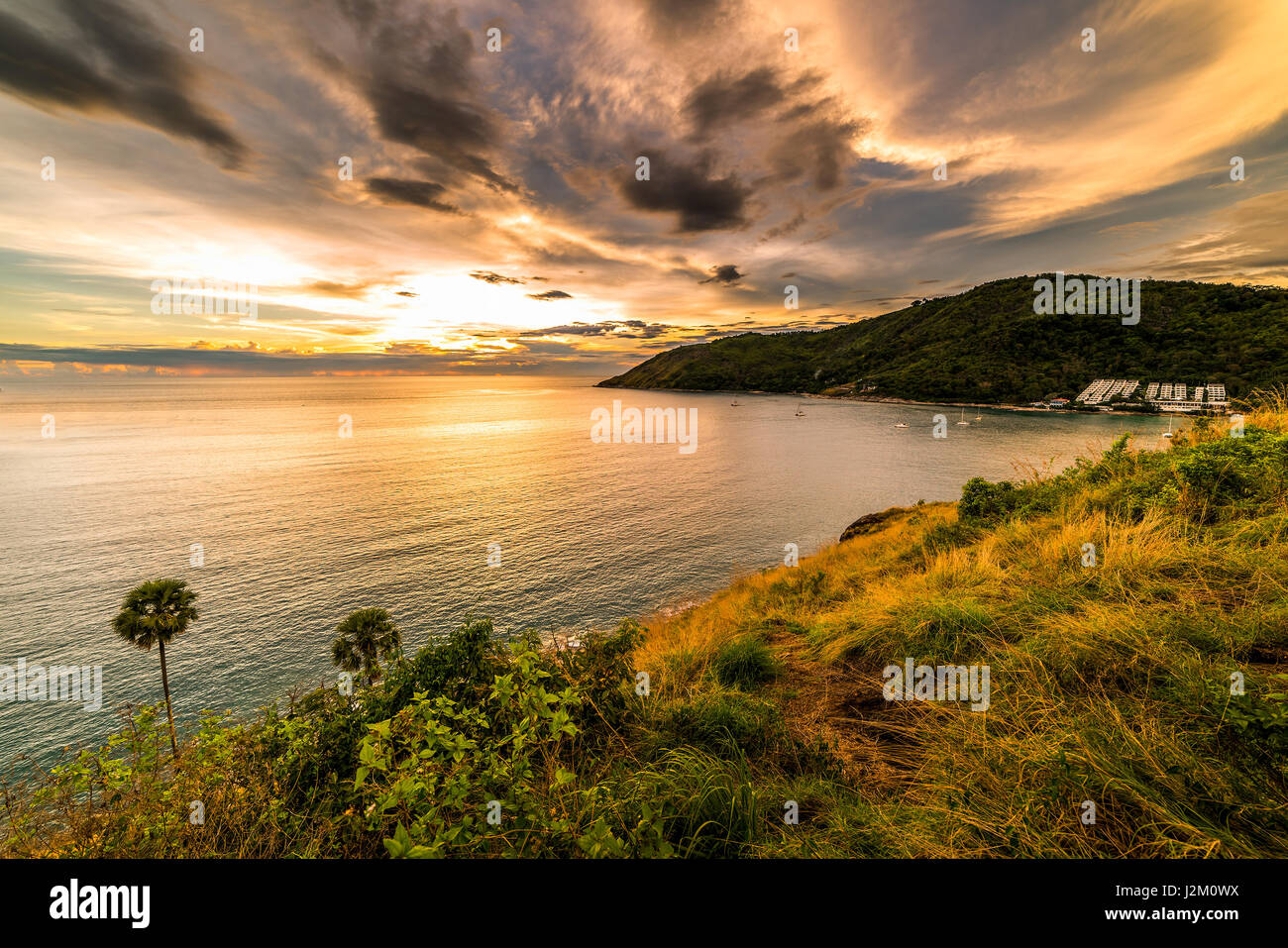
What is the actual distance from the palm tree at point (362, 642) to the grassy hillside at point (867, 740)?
1507cm

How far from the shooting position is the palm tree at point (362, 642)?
868 inches

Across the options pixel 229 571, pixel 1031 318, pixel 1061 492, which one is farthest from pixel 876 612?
pixel 1031 318

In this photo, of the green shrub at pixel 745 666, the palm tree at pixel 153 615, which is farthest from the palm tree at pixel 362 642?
the green shrub at pixel 745 666

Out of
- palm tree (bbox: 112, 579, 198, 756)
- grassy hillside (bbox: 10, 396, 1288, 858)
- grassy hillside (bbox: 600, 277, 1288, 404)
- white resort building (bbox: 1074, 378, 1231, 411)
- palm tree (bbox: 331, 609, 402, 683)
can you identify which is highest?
grassy hillside (bbox: 600, 277, 1288, 404)

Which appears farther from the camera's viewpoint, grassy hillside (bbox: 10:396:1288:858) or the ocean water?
the ocean water

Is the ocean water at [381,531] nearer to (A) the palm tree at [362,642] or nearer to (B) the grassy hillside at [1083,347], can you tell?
(A) the palm tree at [362,642]

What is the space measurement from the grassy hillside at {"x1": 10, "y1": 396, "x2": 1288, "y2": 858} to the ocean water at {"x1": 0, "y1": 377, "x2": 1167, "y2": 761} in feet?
27.7

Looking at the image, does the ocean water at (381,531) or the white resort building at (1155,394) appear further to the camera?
the white resort building at (1155,394)

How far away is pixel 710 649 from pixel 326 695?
9877 mm

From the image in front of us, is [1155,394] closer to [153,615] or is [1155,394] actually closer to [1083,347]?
[1083,347]

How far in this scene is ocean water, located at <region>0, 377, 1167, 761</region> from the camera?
25.9 m

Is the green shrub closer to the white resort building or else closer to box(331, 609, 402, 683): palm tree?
box(331, 609, 402, 683): palm tree

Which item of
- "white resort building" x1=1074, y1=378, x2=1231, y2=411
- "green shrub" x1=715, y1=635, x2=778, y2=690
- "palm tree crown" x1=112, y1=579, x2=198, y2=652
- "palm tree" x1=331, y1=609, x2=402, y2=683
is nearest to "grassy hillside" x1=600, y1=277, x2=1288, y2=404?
"white resort building" x1=1074, y1=378, x2=1231, y2=411
